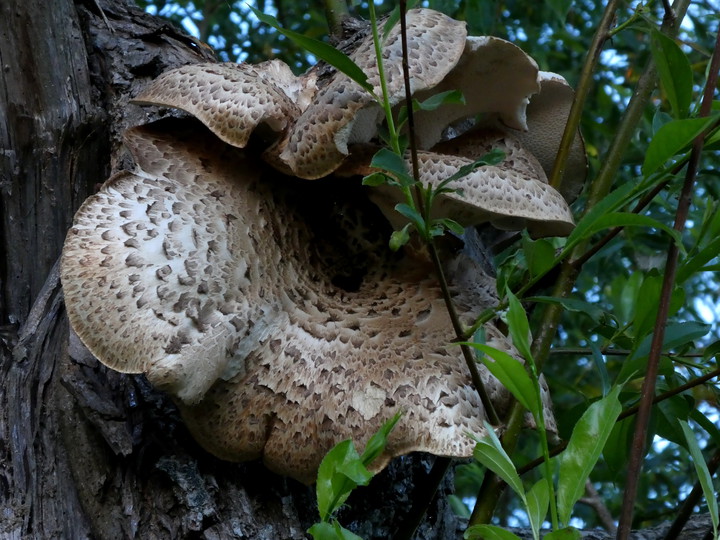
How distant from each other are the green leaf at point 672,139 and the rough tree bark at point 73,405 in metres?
1.27

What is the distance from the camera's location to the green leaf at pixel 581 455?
4.19ft

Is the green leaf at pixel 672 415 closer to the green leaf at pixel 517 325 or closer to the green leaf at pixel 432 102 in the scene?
the green leaf at pixel 517 325

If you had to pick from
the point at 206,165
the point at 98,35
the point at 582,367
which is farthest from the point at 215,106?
the point at 582,367

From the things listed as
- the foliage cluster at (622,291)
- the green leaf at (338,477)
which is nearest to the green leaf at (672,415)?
the foliage cluster at (622,291)

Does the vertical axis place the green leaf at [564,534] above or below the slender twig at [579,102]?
below

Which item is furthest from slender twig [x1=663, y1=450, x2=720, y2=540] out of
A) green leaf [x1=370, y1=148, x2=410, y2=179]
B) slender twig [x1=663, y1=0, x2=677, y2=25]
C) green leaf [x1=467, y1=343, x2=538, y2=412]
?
slender twig [x1=663, y1=0, x2=677, y2=25]

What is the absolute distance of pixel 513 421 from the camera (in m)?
1.99

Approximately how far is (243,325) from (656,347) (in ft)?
3.44

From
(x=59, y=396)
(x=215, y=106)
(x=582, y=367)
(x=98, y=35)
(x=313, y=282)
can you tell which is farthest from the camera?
(x=582, y=367)

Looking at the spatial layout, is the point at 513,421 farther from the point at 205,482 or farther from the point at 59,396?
the point at 59,396

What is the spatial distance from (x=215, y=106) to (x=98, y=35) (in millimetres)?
1049

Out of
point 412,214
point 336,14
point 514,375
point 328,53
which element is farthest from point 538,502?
point 336,14

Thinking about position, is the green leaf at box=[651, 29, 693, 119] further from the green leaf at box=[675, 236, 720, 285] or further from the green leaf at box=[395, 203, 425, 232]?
the green leaf at box=[395, 203, 425, 232]

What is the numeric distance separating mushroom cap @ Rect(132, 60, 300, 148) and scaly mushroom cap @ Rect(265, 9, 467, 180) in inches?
3.9
